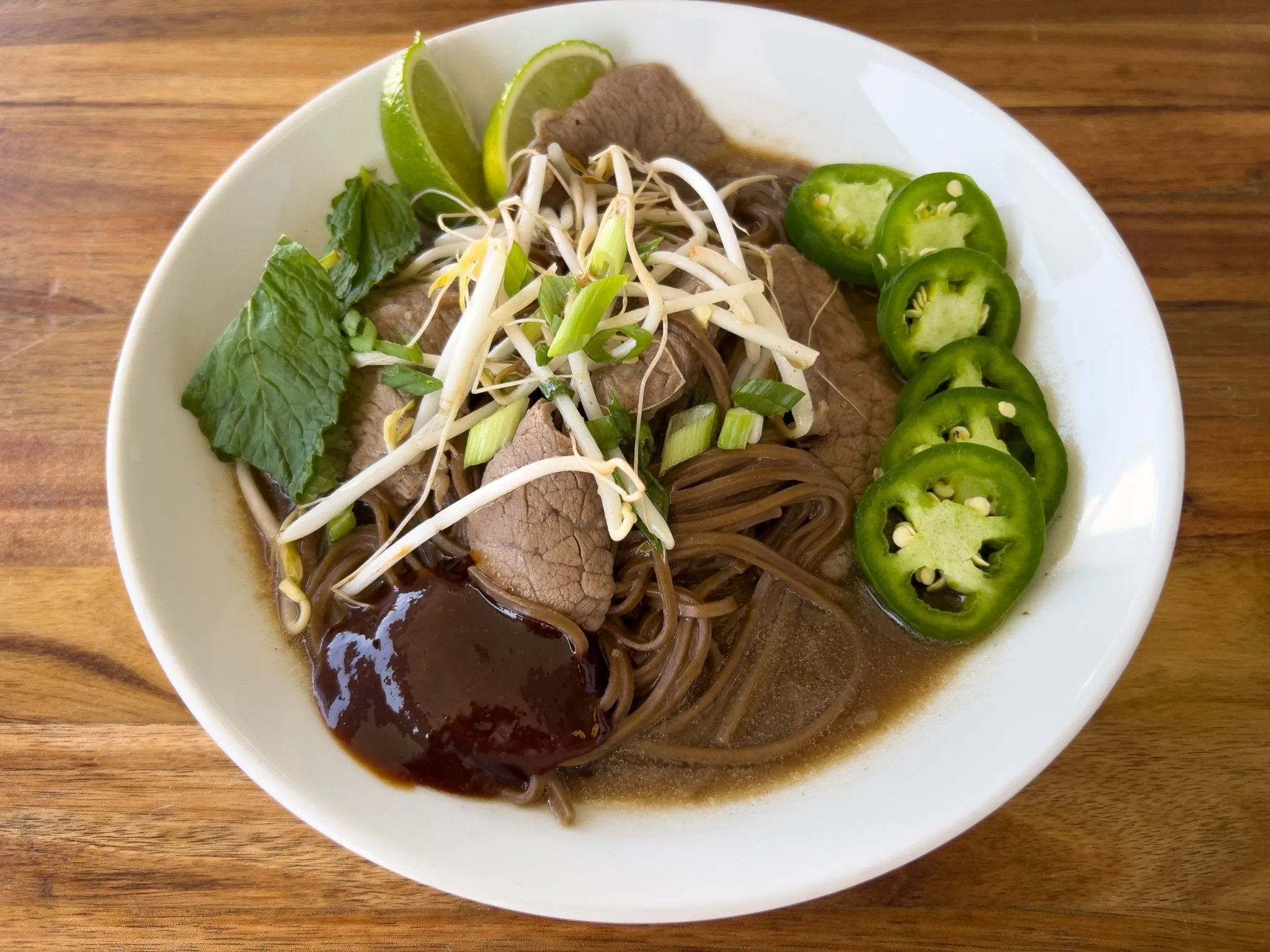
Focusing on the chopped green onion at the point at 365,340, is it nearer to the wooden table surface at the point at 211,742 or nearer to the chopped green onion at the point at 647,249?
the chopped green onion at the point at 647,249

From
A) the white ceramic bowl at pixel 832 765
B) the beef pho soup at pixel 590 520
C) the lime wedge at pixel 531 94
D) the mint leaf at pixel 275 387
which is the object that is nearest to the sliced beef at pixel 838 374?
the beef pho soup at pixel 590 520

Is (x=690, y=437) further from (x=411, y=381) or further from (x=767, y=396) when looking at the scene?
(x=411, y=381)

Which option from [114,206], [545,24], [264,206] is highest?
[545,24]

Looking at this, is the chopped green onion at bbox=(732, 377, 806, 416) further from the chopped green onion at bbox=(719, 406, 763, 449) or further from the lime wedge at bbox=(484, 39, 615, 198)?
the lime wedge at bbox=(484, 39, 615, 198)

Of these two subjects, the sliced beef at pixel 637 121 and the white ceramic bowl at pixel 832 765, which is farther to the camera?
the sliced beef at pixel 637 121

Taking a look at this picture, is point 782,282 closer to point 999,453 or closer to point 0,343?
point 999,453

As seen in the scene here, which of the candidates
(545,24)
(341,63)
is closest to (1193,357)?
(545,24)
